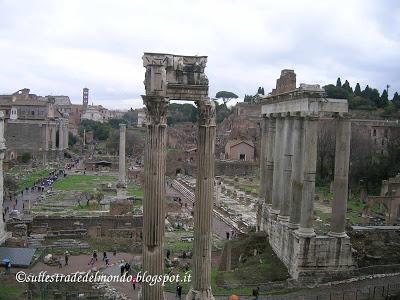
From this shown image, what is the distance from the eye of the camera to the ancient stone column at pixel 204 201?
32.7 ft

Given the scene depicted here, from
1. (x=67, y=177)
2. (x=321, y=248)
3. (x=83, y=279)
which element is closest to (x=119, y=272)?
(x=83, y=279)

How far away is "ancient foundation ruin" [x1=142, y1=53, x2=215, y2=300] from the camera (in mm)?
9047

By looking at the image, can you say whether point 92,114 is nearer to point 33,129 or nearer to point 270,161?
point 33,129

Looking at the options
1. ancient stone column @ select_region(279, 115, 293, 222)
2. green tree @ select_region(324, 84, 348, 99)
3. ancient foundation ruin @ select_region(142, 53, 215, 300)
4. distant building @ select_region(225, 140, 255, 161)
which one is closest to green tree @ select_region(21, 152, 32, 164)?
distant building @ select_region(225, 140, 255, 161)

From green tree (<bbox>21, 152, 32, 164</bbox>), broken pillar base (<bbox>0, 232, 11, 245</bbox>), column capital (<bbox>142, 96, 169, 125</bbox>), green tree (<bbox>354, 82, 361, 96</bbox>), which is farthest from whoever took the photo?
green tree (<bbox>21, 152, 32, 164</bbox>)

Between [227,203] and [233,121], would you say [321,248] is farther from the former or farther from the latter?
[233,121]

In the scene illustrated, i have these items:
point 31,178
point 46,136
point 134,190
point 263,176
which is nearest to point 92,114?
point 46,136

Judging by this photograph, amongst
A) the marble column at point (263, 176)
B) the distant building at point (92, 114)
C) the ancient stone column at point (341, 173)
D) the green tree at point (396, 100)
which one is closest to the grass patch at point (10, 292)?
the marble column at point (263, 176)

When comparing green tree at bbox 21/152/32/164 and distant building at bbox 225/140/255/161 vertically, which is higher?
distant building at bbox 225/140/255/161

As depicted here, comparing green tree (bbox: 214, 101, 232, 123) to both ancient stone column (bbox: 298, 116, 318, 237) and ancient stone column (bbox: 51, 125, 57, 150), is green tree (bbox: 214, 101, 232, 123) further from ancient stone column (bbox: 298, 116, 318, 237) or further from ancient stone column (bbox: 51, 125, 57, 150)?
ancient stone column (bbox: 298, 116, 318, 237)

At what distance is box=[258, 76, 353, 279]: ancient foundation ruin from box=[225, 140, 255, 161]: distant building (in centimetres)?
4780

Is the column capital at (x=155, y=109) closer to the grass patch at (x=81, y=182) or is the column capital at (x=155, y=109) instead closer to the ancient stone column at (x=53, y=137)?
the grass patch at (x=81, y=182)

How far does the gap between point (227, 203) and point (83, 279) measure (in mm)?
19850

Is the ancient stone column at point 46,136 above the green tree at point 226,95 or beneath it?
beneath
